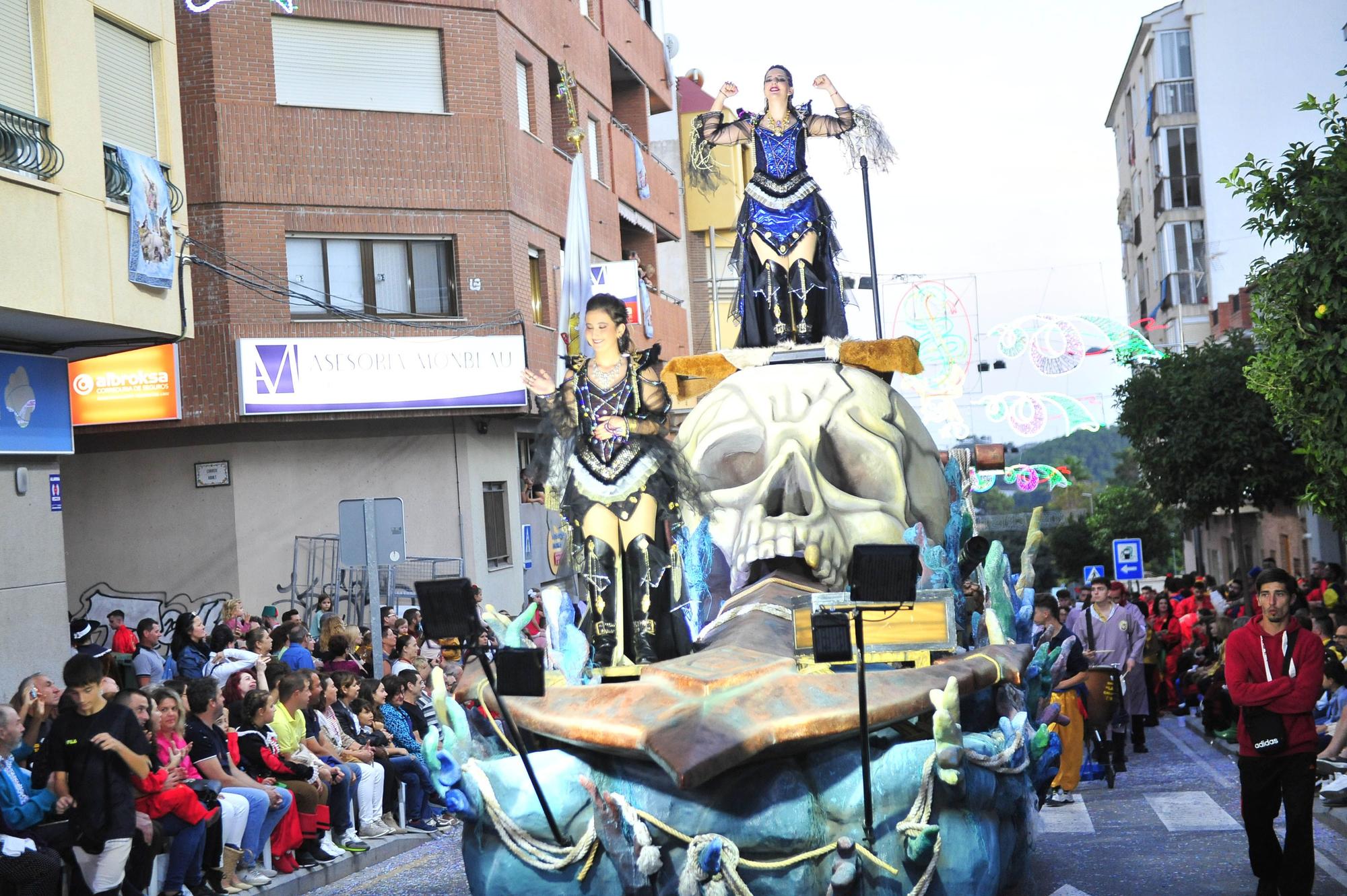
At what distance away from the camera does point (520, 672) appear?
22.3ft

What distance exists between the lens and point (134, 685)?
14555 mm

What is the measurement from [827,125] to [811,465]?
247 cm

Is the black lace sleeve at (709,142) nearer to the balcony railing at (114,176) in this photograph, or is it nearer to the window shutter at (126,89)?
the balcony railing at (114,176)

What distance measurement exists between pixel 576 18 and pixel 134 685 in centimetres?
1795

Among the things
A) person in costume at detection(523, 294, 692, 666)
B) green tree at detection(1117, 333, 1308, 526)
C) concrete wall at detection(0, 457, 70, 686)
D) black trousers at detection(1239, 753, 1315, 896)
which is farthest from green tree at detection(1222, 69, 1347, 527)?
green tree at detection(1117, 333, 1308, 526)

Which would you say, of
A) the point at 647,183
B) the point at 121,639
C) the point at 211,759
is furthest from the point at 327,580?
the point at 647,183

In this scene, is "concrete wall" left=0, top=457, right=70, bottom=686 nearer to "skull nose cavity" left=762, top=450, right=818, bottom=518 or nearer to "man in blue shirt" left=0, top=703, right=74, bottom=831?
"man in blue shirt" left=0, top=703, right=74, bottom=831

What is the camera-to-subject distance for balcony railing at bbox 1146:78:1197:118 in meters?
49.0

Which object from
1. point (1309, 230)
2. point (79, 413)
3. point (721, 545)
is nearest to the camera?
point (721, 545)

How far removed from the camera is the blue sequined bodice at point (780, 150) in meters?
10.1

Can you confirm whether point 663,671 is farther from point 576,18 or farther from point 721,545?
point 576,18

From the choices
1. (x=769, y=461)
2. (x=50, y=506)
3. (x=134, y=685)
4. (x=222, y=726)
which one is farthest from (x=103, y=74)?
(x=769, y=461)

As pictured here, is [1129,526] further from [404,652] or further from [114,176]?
[114,176]

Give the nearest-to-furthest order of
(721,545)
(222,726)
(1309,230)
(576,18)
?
1. (721,545)
2. (222,726)
3. (1309,230)
4. (576,18)
